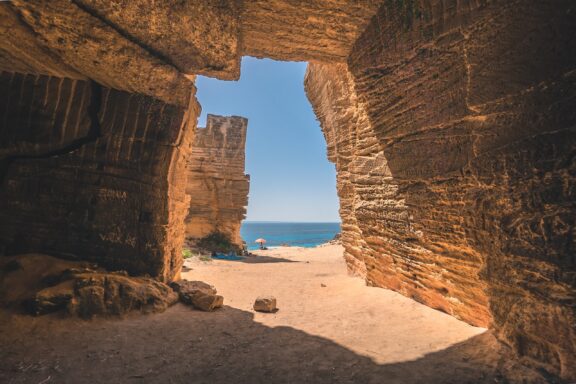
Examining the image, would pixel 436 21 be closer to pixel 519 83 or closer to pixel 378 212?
pixel 519 83

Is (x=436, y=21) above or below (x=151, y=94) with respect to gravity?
above

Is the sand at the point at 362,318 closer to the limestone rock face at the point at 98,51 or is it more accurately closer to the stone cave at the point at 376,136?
the stone cave at the point at 376,136

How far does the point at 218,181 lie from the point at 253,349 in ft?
47.1

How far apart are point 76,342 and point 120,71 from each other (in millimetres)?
3681

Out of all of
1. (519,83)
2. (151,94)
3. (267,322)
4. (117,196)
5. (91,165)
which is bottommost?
(267,322)

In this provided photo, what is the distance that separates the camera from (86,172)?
4.26 metres

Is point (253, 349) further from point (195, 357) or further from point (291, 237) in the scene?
point (291, 237)

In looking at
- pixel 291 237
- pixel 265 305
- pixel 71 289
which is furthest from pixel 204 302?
pixel 291 237

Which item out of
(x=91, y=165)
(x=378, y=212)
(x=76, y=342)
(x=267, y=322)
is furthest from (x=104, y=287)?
(x=378, y=212)

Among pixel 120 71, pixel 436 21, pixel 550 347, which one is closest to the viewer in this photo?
pixel 550 347

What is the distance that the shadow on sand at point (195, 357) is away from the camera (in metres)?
2.35

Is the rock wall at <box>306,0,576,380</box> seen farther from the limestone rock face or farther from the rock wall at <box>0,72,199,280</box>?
the rock wall at <box>0,72,199,280</box>

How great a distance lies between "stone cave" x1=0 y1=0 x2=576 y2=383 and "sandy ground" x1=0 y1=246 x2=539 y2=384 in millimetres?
392

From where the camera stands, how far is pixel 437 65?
366cm
